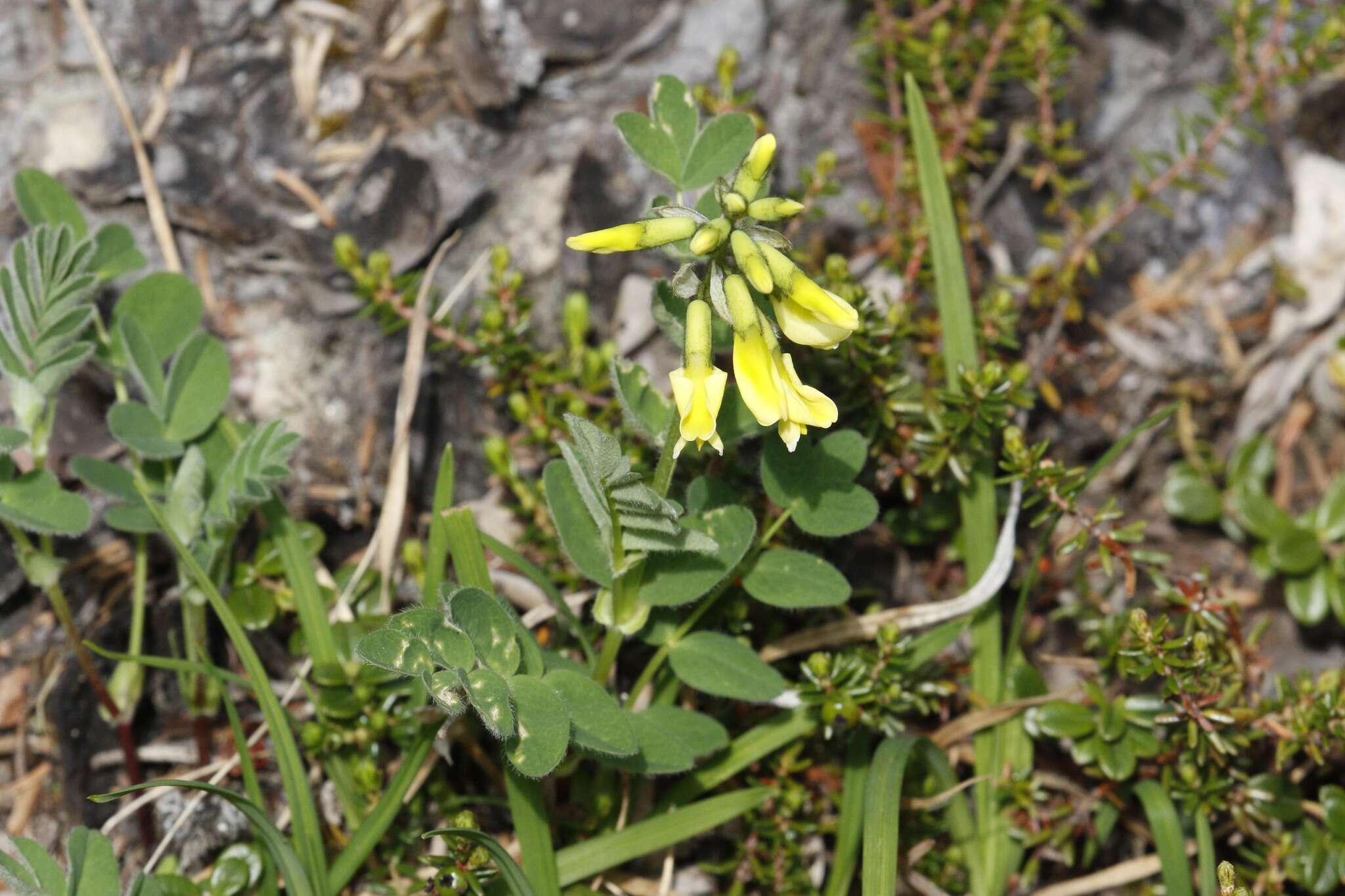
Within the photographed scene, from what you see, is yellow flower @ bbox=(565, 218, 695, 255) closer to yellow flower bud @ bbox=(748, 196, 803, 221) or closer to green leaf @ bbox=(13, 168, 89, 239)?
yellow flower bud @ bbox=(748, 196, 803, 221)

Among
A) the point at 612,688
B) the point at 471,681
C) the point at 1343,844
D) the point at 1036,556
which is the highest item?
the point at 471,681

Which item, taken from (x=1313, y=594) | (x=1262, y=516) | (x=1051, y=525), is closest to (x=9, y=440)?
(x=1051, y=525)

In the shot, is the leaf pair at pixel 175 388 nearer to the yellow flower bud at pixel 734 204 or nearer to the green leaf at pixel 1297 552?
the yellow flower bud at pixel 734 204

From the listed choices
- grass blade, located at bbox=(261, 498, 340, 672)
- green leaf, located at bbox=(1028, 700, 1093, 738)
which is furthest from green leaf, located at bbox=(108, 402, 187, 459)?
green leaf, located at bbox=(1028, 700, 1093, 738)

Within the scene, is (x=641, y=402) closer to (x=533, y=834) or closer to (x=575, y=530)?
(x=575, y=530)

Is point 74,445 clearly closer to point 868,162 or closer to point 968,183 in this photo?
point 868,162

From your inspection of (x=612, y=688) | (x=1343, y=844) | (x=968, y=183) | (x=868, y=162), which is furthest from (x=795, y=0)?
(x=1343, y=844)
